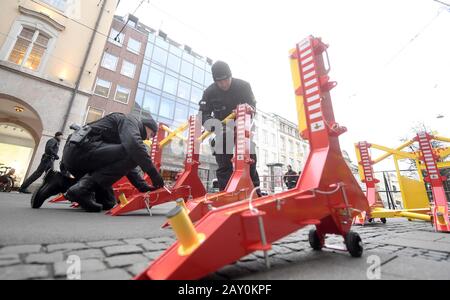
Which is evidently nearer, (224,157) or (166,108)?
(224,157)

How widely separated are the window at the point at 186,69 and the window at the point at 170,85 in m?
1.50

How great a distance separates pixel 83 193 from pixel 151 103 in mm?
15845

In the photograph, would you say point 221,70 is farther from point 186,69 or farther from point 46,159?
point 186,69

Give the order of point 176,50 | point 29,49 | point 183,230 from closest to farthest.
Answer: point 183,230, point 29,49, point 176,50

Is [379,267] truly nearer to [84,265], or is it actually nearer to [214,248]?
[214,248]

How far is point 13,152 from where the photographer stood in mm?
Answer: 14758

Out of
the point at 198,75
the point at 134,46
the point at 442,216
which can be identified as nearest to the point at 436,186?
the point at 442,216

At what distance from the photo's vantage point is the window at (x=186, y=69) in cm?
2045

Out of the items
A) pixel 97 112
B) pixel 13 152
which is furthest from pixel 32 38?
pixel 13 152

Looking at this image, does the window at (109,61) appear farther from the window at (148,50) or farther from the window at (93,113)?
the window at (93,113)

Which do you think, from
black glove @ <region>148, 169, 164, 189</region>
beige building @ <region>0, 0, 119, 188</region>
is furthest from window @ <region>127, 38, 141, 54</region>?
black glove @ <region>148, 169, 164, 189</region>

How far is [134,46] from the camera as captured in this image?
1730cm

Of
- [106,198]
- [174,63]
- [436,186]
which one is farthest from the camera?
[174,63]
